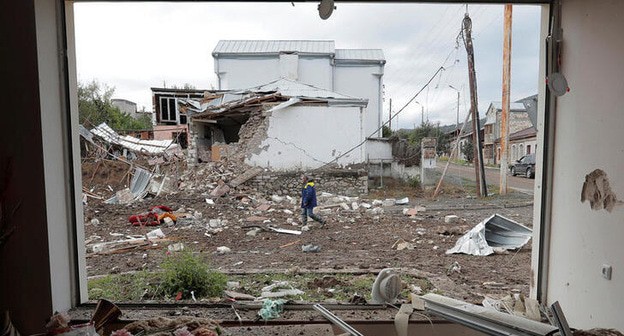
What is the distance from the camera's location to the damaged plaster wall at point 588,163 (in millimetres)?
1872

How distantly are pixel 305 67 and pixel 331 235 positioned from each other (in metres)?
12.9

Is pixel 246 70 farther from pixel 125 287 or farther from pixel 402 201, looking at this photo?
pixel 125 287

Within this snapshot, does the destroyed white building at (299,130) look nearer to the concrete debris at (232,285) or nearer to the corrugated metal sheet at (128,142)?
the corrugated metal sheet at (128,142)

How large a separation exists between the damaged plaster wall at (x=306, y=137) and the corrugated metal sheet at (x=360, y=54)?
757cm

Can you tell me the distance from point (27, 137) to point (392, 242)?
5421mm

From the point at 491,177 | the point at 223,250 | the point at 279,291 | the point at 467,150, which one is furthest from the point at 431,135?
the point at 279,291

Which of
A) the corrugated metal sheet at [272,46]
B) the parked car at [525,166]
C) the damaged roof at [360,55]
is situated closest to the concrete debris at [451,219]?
the parked car at [525,166]

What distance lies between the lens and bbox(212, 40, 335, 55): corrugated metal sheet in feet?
58.5

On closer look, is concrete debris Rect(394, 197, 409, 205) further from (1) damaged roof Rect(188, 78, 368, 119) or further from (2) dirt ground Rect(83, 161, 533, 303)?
(1) damaged roof Rect(188, 78, 368, 119)

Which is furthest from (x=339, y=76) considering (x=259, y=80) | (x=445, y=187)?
(x=445, y=187)

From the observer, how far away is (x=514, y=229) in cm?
548

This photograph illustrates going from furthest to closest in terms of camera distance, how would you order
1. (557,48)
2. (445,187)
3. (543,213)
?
(445,187) < (543,213) < (557,48)

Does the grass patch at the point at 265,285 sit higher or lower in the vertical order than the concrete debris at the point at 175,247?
higher

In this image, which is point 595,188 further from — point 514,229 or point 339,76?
point 339,76
